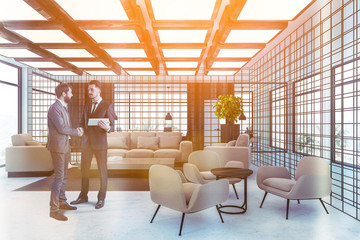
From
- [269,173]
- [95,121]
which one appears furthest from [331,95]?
[95,121]

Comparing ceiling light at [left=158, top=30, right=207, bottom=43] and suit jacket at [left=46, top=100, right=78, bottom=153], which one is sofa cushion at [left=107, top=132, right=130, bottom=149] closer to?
ceiling light at [left=158, top=30, right=207, bottom=43]

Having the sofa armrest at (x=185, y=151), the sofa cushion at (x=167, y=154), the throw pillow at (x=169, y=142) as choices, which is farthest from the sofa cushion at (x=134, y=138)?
A: the sofa armrest at (x=185, y=151)

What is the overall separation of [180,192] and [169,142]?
196 inches

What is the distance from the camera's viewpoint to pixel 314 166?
374 cm

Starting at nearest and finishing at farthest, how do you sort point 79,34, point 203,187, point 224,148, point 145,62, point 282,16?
point 203,187, point 282,16, point 79,34, point 224,148, point 145,62

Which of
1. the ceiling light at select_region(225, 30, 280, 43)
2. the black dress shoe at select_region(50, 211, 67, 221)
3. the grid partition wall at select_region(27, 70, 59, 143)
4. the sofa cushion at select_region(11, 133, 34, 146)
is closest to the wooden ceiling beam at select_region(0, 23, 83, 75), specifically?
the sofa cushion at select_region(11, 133, 34, 146)

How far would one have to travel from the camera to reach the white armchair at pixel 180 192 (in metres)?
2.74

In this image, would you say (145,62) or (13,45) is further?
(145,62)

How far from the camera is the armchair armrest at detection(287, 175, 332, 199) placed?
323 cm

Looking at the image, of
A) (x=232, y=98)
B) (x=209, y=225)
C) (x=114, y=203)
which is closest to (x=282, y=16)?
(x=232, y=98)

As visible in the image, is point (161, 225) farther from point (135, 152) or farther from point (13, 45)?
point (13, 45)

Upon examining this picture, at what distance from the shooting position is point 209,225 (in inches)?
121

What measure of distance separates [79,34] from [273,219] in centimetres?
509

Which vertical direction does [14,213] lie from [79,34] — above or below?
below
